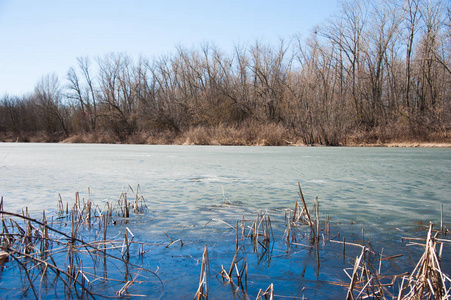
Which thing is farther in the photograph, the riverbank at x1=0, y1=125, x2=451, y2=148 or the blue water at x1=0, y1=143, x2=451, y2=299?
the riverbank at x1=0, y1=125, x2=451, y2=148

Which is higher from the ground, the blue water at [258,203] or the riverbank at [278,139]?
the riverbank at [278,139]

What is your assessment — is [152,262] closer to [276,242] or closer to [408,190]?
[276,242]

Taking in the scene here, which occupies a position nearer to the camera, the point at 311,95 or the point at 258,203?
the point at 258,203

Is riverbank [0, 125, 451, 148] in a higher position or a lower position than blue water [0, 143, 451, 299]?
higher

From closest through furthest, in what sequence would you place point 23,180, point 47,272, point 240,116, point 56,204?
point 47,272, point 56,204, point 23,180, point 240,116

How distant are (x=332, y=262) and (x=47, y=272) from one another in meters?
1.83

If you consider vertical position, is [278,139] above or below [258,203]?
above

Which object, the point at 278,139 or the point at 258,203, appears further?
the point at 278,139

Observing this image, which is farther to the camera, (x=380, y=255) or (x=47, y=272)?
(x=380, y=255)

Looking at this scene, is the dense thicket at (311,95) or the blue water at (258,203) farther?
the dense thicket at (311,95)

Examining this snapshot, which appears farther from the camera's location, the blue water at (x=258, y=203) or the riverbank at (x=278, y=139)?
the riverbank at (x=278, y=139)

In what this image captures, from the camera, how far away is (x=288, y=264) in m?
2.28

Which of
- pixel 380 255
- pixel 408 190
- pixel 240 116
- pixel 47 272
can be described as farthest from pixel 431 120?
pixel 47 272

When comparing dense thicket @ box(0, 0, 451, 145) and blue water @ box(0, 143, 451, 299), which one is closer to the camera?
blue water @ box(0, 143, 451, 299)
